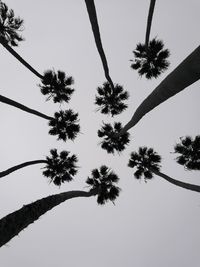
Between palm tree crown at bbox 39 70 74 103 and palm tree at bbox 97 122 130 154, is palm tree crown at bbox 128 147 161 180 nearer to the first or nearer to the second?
palm tree at bbox 97 122 130 154

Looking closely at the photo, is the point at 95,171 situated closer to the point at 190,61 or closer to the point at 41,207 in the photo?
the point at 41,207

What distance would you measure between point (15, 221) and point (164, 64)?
11.1 meters

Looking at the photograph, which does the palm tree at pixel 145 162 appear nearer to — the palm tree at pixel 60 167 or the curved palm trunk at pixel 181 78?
the palm tree at pixel 60 167

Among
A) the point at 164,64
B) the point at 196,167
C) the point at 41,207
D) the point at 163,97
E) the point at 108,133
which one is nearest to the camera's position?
the point at 163,97

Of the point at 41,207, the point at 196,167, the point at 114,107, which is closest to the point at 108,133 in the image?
the point at 114,107

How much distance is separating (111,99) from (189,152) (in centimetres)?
520

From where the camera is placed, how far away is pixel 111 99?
18.1 metres

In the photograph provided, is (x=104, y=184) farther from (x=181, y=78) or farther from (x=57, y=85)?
(x=181, y=78)

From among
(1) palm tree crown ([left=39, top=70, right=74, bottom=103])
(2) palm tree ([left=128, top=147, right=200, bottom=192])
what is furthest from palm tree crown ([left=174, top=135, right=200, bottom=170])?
(1) palm tree crown ([left=39, top=70, right=74, bottom=103])

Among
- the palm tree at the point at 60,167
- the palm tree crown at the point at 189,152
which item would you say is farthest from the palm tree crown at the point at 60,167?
the palm tree crown at the point at 189,152

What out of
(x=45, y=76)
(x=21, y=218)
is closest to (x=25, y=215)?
(x=21, y=218)

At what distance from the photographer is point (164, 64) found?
1498cm

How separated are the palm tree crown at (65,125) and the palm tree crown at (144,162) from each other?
4145 mm

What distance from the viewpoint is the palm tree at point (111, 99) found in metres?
17.8
